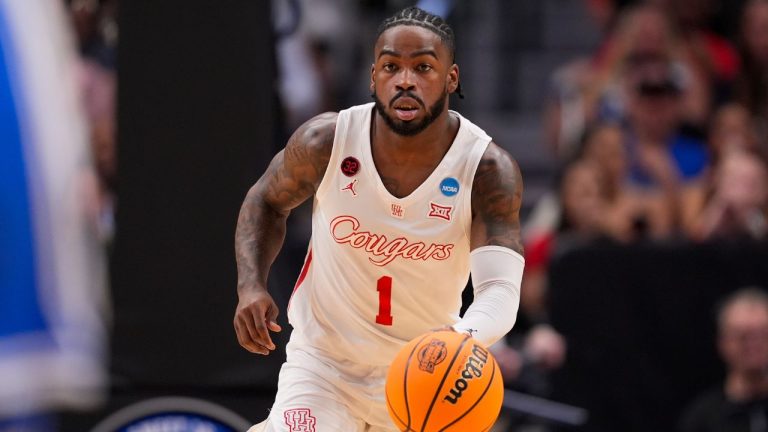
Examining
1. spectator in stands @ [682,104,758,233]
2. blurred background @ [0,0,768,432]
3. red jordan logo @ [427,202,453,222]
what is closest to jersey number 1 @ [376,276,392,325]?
red jordan logo @ [427,202,453,222]

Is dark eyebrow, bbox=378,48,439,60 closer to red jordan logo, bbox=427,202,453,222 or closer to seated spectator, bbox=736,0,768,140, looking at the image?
red jordan logo, bbox=427,202,453,222

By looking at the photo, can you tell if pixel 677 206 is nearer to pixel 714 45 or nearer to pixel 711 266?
pixel 711 266

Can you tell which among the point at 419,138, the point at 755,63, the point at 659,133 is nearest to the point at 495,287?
the point at 419,138

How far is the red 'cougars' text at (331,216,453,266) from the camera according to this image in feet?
A: 15.8

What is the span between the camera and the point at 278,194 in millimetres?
4973

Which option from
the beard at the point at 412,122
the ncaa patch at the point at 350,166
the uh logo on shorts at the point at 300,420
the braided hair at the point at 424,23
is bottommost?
the uh logo on shorts at the point at 300,420

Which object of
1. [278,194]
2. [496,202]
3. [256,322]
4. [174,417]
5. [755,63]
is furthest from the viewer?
[755,63]

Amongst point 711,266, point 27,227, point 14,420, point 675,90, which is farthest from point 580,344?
point 27,227

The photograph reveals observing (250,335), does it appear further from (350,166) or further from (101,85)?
(101,85)

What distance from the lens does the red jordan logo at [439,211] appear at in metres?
4.76

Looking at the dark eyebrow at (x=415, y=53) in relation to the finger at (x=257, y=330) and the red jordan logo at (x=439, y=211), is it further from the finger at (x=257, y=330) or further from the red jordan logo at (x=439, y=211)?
the finger at (x=257, y=330)

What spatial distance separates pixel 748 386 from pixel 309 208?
3075mm

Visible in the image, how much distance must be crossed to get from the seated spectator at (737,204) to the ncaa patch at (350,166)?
414 centimetres

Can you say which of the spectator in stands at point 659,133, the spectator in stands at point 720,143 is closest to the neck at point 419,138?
the spectator in stands at point 720,143
